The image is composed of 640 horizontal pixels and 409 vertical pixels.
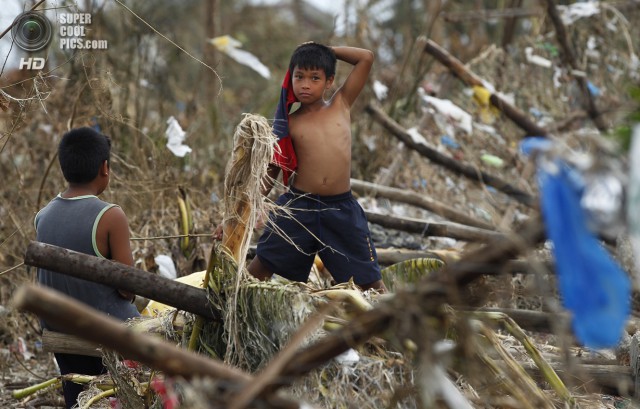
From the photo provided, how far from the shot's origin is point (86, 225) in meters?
3.49

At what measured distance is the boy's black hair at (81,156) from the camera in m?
3.59

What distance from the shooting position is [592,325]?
165cm

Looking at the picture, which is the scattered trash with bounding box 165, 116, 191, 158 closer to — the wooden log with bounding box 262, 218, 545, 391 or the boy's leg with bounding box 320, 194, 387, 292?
the boy's leg with bounding box 320, 194, 387, 292

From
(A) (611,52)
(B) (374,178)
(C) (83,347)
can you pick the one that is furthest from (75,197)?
(A) (611,52)

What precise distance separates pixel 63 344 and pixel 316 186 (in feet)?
4.39

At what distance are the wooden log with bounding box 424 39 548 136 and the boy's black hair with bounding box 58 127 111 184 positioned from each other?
12.2ft

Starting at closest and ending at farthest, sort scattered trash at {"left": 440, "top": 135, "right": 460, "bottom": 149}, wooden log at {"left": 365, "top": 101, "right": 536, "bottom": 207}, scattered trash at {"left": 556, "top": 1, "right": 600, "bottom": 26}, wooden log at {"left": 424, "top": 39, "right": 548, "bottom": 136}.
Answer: wooden log at {"left": 365, "top": 101, "right": 536, "bottom": 207} → wooden log at {"left": 424, "top": 39, "right": 548, "bottom": 136} → scattered trash at {"left": 440, "top": 135, "right": 460, "bottom": 149} → scattered trash at {"left": 556, "top": 1, "right": 600, "bottom": 26}

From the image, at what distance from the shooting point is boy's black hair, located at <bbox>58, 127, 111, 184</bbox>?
3.59 m

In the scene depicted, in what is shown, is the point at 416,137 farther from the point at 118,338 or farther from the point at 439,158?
the point at 118,338

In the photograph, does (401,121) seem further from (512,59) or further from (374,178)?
(512,59)

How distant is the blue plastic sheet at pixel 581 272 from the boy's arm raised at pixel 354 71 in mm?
2526

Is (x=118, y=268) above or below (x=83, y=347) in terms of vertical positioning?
above

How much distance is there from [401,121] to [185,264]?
3298 millimetres

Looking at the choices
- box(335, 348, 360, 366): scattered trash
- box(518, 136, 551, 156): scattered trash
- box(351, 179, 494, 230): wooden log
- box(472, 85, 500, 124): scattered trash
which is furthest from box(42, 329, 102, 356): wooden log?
box(472, 85, 500, 124): scattered trash
